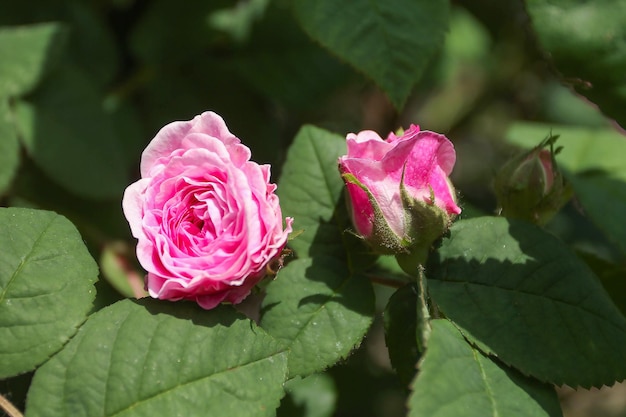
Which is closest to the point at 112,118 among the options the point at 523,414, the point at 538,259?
the point at 538,259

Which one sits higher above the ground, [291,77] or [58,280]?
[58,280]

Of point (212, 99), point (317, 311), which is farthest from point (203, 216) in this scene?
point (212, 99)

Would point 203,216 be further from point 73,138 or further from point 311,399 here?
point 73,138

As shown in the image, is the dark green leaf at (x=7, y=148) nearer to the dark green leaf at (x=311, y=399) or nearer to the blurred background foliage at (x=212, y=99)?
the blurred background foliage at (x=212, y=99)

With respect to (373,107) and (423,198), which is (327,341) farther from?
(373,107)

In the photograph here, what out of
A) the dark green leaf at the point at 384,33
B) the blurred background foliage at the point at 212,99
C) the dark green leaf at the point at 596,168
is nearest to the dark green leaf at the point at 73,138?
the blurred background foliage at the point at 212,99

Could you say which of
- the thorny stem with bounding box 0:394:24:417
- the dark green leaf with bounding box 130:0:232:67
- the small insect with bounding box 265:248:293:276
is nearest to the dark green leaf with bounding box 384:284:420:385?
the small insect with bounding box 265:248:293:276
